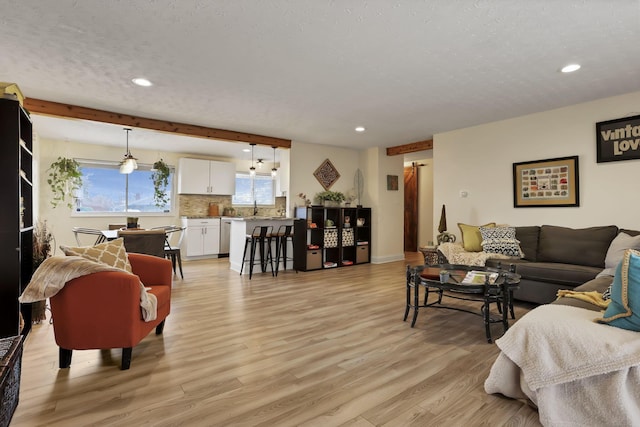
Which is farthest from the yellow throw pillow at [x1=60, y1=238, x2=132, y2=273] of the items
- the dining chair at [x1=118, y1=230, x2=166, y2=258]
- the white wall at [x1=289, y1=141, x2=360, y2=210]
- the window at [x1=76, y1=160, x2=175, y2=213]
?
the window at [x1=76, y1=160, x2=175, y2=213]

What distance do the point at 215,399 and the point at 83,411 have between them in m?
0.70

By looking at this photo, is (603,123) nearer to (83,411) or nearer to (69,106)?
(83,411)

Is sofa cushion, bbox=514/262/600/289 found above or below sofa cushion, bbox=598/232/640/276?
below

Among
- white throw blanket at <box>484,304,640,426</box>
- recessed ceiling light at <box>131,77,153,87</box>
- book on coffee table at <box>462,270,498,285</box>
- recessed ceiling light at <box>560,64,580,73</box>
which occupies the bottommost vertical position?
white throw blanket at <box>484,304,640,426</box>

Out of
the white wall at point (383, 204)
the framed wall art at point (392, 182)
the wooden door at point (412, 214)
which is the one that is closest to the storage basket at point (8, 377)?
the white wall at point (383, 204)

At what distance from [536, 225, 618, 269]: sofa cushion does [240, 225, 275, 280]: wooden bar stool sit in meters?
3.88

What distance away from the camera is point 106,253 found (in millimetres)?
2656

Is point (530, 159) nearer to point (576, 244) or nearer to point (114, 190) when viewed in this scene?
point (576, 244)

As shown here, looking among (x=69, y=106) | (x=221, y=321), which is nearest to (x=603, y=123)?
(x=221, y=321)

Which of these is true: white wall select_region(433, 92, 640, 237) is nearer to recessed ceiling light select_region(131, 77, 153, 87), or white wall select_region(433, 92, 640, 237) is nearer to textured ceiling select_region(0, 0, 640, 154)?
textured ceiling select_region(0, 0, 640, 154)

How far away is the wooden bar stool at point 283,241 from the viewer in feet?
18.7

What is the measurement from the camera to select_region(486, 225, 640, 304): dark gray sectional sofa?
11.5ft

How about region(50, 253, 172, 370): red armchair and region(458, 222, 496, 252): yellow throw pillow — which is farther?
region(458, 222, 496, 252): yellow throw pillow

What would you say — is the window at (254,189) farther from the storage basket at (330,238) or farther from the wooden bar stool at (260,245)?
the storage basket at (330,238)
